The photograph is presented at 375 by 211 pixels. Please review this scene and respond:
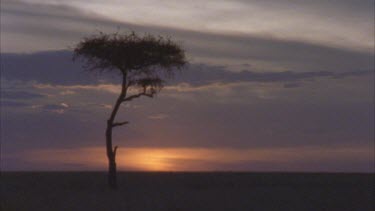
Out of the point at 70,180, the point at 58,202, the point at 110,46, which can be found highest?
the point at 110,46

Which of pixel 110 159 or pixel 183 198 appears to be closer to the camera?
pixel 183 198

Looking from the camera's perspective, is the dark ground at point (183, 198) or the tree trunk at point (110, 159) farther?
the tree trunk at point (110, 159)

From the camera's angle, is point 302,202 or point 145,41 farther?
Result: point 145,41

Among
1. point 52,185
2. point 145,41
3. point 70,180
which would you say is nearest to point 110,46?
point 145,41

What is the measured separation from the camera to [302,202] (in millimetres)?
37062

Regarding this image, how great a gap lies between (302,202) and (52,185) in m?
17.8

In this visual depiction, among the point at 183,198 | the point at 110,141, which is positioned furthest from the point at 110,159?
the point at 183,198

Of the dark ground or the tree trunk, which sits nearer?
the dark ground

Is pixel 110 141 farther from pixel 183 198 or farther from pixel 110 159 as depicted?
pixel 183 198

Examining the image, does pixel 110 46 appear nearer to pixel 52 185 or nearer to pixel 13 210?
pixel 52 185

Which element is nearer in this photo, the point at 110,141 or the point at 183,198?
the point at 183,198

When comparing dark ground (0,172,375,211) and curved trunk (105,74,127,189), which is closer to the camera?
dark ground (0,172,375,211)

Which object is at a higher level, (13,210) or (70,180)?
(13,210)

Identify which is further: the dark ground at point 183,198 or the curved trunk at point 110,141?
the curved trunk at point 110,141
